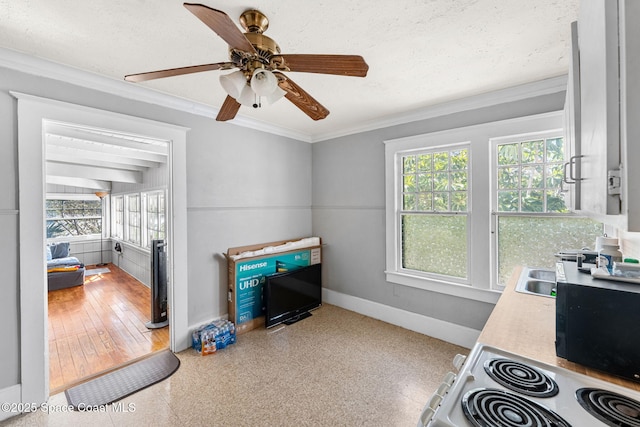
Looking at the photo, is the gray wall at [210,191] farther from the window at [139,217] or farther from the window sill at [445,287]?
the window at [139,217]

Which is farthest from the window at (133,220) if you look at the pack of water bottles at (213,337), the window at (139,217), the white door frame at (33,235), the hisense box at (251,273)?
the white door frame at (33,235)

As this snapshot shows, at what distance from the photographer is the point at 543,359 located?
1.21 m

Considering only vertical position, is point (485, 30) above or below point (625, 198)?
above

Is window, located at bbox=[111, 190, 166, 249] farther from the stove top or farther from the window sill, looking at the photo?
the stove top

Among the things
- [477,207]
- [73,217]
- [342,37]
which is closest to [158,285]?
[342,37]

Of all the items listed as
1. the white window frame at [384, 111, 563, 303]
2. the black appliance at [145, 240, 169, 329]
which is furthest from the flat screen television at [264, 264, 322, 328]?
the white window frame at [384, 111, 563, 303]

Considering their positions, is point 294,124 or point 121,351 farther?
point 294,124

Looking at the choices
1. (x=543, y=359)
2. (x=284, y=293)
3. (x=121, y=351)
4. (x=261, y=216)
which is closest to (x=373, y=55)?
(x=543, y=359)

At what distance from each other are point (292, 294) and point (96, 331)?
7.77 ft

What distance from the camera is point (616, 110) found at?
60 cm

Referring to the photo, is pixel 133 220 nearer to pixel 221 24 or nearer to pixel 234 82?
pixel 234 82

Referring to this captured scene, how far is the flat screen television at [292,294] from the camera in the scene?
10.7 feet

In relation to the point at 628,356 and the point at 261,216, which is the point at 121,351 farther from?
the point at 628,356

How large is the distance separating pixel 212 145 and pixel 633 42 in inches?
124
